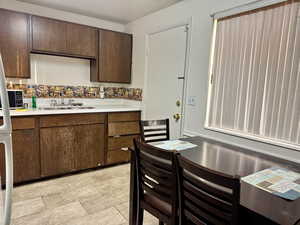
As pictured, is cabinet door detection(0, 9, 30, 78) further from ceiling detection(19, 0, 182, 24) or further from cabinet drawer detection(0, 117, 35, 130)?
cabinet drawer detection(0, 117, 35, 130)

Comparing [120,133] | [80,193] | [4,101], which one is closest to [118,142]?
[120,133]

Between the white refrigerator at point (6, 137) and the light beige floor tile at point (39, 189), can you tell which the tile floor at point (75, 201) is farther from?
the white refrigerator at point (6, 137)

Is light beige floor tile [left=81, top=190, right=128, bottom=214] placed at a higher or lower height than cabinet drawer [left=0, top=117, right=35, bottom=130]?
lower

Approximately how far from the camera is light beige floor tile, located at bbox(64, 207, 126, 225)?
195 centimetres

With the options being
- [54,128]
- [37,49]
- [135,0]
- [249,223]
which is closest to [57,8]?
[37,49]

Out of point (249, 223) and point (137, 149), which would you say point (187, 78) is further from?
point (249, 223)

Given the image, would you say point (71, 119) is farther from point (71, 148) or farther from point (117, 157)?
point (117, 157)

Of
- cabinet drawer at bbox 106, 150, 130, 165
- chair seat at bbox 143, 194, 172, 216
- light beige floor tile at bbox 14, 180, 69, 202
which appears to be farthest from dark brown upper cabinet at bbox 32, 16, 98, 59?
chair seat at bbox 143, 194, 172, 216

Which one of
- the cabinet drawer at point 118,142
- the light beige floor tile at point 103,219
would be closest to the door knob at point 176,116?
the cabinet drawer at point 118,142

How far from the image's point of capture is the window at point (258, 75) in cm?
172

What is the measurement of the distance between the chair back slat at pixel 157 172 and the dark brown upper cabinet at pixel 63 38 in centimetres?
A: 228

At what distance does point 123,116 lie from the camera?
10.9ft

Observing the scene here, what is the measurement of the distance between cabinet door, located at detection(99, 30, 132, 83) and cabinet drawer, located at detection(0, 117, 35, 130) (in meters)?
1.26

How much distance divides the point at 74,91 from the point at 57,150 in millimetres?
1097
